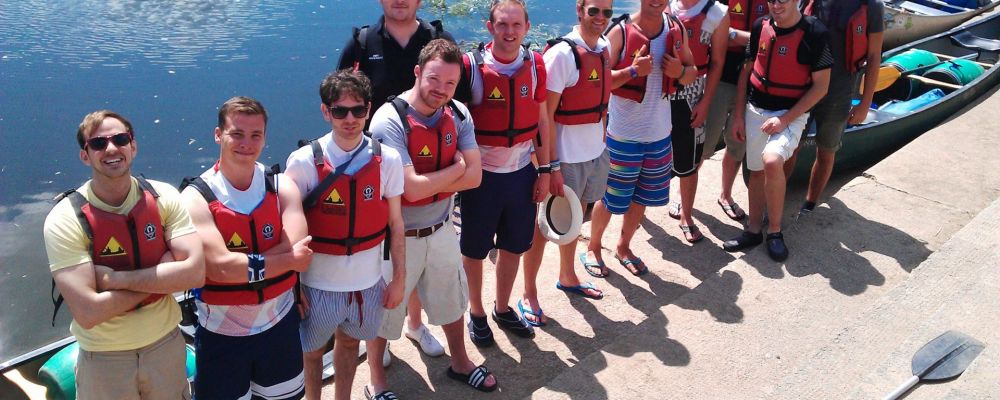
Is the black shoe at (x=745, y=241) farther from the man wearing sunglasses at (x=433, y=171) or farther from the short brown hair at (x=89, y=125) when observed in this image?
the short brown hair at (x=89, y=125)

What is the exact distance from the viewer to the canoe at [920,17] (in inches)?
431

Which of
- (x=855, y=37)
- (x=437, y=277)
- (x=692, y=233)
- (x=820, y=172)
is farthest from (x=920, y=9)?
(x=437, y=277)

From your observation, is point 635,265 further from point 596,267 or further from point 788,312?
point 788,312

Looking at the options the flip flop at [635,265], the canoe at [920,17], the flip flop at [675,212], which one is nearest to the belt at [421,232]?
the flip flop at [635,265]

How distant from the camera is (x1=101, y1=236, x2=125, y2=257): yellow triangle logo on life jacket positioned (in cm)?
233

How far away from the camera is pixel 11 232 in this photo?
7.48 metres

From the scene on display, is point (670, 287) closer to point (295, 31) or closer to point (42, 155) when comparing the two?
point (42, 155)

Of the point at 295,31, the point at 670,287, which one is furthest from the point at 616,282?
the point at 295,31

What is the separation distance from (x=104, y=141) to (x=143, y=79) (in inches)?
348

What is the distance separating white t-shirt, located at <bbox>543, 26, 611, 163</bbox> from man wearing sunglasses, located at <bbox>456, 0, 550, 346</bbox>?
16 centimetres

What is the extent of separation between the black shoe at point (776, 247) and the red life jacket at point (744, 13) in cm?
114

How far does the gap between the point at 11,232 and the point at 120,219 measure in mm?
6202

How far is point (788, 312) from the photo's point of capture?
12.6 ft

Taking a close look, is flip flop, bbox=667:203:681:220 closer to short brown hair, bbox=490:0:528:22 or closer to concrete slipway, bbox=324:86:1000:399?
concrete slipway, bbox=324:86:1000:399
